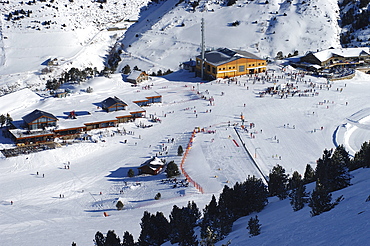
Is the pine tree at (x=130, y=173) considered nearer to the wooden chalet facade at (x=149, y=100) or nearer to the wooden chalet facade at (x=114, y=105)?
the wooden chalet facade at (x=114, y=105)

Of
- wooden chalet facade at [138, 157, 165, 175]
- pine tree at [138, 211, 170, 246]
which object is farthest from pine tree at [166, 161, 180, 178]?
pine tree at [138, 211, 170, 246]

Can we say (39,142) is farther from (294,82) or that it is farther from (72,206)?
(294,82)

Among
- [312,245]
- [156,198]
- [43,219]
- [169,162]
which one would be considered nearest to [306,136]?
[169,162]

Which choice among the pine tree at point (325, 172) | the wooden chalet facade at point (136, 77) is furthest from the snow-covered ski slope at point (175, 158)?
the wooden chalet facade at point (136, 77)

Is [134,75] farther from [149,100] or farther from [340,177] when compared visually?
[340,177]

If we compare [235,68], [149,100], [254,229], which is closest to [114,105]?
[149,100]

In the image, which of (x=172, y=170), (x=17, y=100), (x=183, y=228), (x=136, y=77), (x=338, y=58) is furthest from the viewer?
(x=338, y=58)
